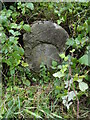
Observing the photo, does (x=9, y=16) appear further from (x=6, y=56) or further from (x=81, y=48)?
(x=81, y=48)

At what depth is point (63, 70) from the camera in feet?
6.31

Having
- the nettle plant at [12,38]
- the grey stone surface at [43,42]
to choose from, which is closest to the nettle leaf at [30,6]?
the nettle plant at [12,38]

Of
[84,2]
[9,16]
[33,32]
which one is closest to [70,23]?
[84,2]

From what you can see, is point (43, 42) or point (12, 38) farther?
point (43, 42)

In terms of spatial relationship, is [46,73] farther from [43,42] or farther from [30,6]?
[30,6]

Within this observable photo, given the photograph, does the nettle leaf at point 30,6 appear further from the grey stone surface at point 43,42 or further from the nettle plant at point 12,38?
the grey stone surface at point 43,42

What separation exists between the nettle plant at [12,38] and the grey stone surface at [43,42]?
9cm

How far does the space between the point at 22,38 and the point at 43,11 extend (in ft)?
1.21

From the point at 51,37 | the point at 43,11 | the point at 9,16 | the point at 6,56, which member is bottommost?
the point at 6,56

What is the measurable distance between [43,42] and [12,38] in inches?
13.7

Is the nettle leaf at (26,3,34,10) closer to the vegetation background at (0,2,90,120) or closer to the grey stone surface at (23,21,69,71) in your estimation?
the vegetation background at (0,2,90,120)

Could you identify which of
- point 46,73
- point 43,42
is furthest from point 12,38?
point 46,73

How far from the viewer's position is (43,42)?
2.24 meters

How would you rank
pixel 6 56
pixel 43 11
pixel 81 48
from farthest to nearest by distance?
pixel 43 11 → pixel 81 48 → pixel 6 56
